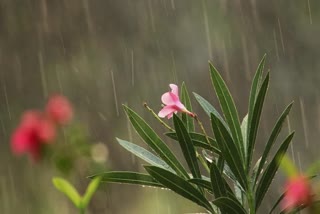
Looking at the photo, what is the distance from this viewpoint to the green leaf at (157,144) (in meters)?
0.97

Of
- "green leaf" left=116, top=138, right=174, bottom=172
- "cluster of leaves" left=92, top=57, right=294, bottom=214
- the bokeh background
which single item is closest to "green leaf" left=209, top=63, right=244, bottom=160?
"cluster of leaves" left=92, top=57, right=294, bottom=214

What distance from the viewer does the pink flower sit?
0.46 meters

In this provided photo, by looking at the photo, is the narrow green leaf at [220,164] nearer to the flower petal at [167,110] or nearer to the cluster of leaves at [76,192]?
the flower petal at [167,110]

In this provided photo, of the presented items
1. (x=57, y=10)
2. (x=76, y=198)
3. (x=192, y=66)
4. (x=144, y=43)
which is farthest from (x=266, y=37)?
(x=76, y=198)

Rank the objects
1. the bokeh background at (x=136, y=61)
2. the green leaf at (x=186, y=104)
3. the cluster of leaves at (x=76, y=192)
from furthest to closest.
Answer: the bokeh background at (x=136, y=61), the green leaf at (x=186, y=104), the cluster of leaves at (x=76, y=192)

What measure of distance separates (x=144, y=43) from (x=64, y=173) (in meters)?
2.84

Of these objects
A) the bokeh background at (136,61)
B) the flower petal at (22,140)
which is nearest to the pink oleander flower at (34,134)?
the flower petal at (22,140)

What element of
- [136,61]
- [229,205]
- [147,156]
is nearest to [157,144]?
[147,156]

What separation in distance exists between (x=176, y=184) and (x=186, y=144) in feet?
0.18

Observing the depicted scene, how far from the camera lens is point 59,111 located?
1.53 ft

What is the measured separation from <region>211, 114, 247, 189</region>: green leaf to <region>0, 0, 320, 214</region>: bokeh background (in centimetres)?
201

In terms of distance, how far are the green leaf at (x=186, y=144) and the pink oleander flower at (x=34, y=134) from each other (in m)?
0.42

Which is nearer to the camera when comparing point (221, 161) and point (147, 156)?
point (221, 161)

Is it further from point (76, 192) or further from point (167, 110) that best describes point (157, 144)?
point (76, 192)
